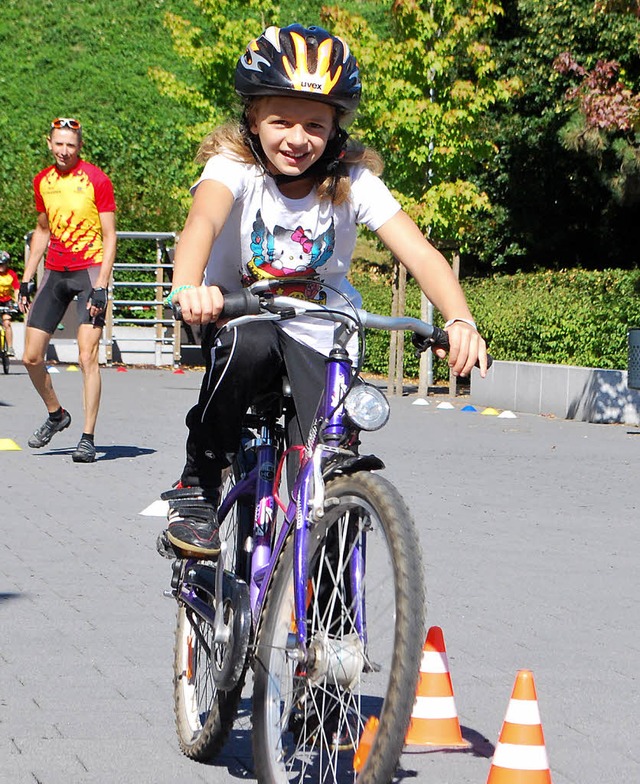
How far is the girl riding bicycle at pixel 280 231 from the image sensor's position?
3.73 meters

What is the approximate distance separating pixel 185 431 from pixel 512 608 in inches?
308

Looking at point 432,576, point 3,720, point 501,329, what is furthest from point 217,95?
point 3,720

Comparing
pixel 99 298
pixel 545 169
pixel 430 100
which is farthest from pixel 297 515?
pixel 545 169

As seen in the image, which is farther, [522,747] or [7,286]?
[7,286]

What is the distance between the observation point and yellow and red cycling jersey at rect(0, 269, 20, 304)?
25734mm

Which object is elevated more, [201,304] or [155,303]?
[201,304]

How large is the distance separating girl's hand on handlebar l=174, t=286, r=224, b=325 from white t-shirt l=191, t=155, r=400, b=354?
582mm

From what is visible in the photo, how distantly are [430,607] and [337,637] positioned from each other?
277 cm

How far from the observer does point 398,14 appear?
19.5 meters

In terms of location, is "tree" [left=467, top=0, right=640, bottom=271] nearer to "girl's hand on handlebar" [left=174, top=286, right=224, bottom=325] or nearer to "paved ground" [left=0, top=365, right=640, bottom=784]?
"paved ground" [left=0, top=365, right=640, bottom=784]

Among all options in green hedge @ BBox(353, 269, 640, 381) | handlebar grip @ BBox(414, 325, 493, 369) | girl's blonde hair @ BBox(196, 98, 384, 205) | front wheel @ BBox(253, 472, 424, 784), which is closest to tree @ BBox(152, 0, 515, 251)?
green hedge @ BBox(353, 269, 640, 381)

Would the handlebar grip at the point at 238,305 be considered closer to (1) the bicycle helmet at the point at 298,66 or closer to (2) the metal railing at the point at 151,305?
(1) the bicycle helmet at the point at 298,66

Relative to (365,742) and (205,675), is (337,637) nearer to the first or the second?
(365,742)

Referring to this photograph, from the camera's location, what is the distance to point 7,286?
84.8ft
